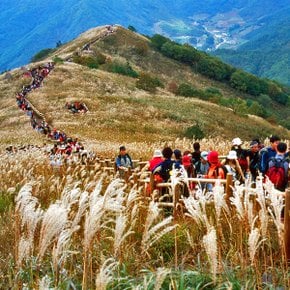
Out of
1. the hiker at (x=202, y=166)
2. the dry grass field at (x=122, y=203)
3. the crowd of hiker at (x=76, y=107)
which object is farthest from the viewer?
the crowd of hiker at (x=76, y=107)

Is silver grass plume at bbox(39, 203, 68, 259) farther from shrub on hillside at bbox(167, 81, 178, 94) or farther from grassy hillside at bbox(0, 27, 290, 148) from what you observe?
shrub on hillside at bbox(167, 81, 178, 94)

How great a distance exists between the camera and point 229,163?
918 centimetres

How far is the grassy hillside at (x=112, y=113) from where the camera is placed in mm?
44250

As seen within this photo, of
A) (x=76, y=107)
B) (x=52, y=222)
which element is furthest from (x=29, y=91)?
(x=52, y=222)

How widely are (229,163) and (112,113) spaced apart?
139ft

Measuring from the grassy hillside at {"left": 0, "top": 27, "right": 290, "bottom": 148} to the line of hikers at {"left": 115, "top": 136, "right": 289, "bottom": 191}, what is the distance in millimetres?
21230

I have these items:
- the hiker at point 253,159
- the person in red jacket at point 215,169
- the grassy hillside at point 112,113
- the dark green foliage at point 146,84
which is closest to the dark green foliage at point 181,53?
the grassy hillside at point 112,113

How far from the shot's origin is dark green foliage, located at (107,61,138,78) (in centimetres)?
8119

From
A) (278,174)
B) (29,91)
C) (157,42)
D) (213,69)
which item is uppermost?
(157,42)

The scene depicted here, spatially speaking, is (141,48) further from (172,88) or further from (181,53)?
(172,88)

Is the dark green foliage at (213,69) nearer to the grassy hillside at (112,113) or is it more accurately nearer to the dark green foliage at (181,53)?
the dark green foliage at (181,53)

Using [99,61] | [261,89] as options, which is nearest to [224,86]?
[261,89]

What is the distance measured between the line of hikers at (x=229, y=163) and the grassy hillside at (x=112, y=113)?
21.2 m

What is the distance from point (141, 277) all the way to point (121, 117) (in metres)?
45.8
